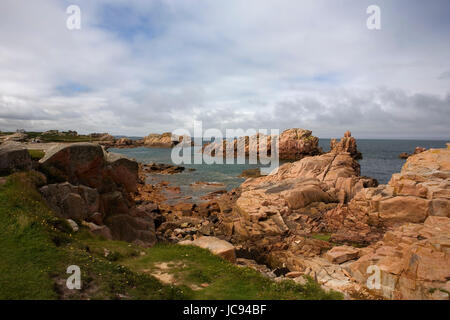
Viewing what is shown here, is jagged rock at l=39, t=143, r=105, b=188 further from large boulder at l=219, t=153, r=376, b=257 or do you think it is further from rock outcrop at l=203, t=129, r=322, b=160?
rock outcrop at l=203, t=129, r=322, b=160

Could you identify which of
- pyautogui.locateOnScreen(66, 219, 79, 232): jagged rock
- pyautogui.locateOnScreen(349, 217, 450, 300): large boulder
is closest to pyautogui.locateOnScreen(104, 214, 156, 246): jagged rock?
pyautogui.locateOnScreen(66, 219, 79, 232): jagged rock

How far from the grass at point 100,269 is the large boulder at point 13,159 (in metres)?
3.80

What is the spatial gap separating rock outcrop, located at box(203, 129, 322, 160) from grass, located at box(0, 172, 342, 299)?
102999 mm

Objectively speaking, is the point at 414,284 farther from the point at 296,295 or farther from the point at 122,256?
the point at 122,256

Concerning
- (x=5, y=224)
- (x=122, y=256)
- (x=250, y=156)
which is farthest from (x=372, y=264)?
(x=250, y=156)

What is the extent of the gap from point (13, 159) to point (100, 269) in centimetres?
1468

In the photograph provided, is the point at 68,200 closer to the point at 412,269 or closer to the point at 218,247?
the point at 218,247

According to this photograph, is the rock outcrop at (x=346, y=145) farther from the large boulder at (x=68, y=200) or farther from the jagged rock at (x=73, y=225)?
the jagged rock at (x=73, y=225)

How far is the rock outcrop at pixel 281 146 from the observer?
11319 centimetres

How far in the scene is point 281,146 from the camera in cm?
11631

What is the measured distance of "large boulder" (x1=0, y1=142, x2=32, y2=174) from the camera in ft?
65.1

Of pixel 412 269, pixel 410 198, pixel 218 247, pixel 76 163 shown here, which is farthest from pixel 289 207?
pixel 76 163

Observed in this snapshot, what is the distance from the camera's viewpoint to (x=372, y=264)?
16.9 metres

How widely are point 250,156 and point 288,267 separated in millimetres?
99076
